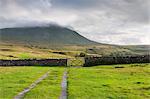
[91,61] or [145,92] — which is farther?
[91,61]

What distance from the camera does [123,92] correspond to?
31891 millimetres

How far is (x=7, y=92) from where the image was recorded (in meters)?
30.8

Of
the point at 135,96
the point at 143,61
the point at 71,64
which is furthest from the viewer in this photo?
the point at 71,64

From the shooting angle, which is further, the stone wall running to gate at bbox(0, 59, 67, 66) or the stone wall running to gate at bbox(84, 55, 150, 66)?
the stone wall running to gate at bbox(0, 59, 67, 66)

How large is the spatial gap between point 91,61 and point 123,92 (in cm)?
5743

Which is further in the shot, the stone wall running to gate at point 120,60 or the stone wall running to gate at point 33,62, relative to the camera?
the stone wall running to gate at point 33,62

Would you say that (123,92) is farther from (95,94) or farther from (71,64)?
(71,64)

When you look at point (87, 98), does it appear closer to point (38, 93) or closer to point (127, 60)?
point (38, 93)

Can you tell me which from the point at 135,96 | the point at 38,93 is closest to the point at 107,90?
the point at 135,96

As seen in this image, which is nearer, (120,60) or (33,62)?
(120,60)

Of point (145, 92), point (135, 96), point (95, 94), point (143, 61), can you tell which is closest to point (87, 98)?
point (95, 94)

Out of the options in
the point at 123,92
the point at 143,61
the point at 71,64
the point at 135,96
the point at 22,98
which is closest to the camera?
the point at 22,98

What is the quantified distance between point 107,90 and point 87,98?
546cm

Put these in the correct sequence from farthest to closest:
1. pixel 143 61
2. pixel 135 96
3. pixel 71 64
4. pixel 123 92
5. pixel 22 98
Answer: pixel 71 64
pixel 143 61
pixel 123 92
pixel 135 96
pixel 22 98
